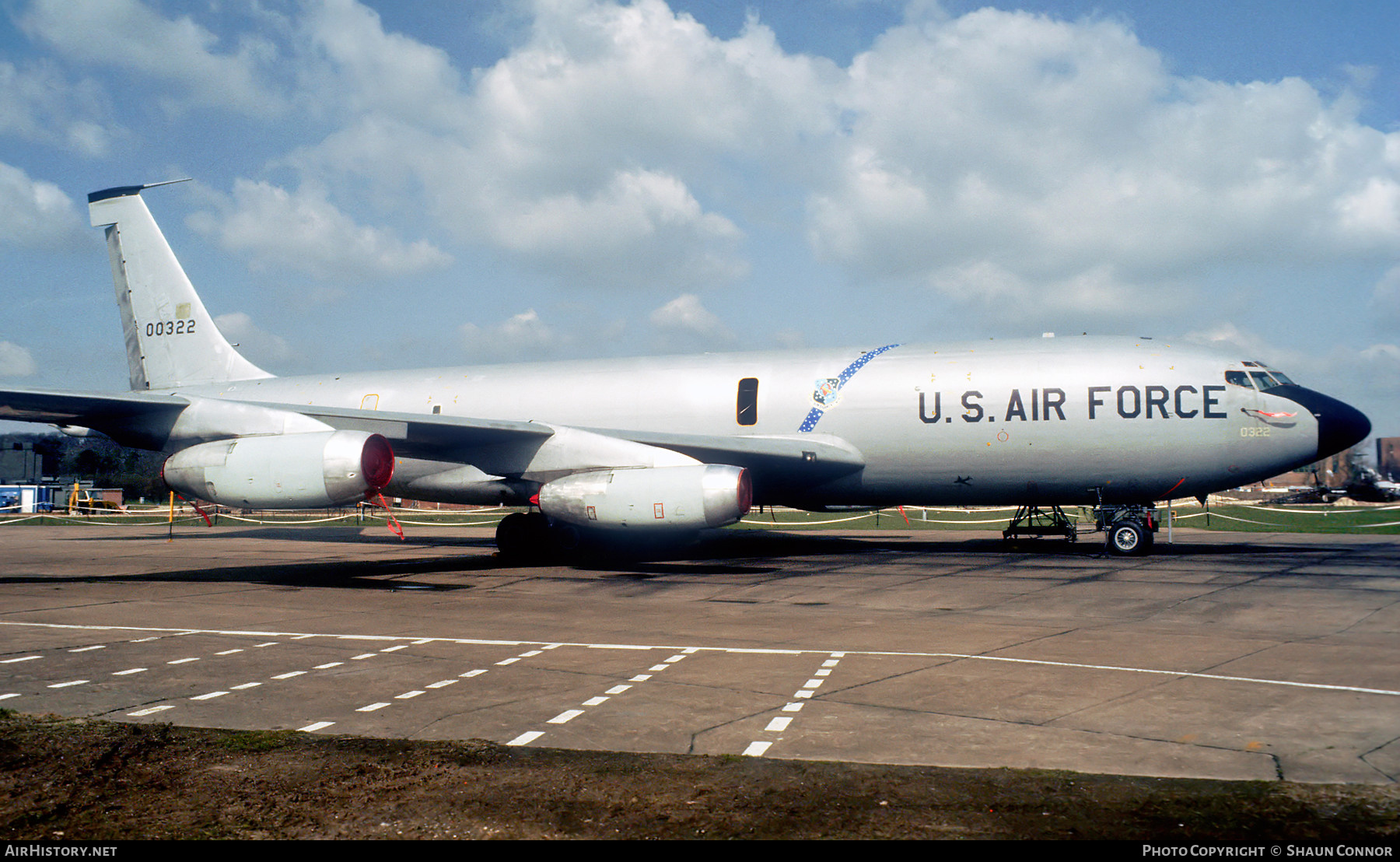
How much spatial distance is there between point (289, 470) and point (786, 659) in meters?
10.1

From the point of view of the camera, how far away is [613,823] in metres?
4.08

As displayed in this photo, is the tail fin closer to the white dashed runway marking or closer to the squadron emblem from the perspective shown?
the squadron emblem

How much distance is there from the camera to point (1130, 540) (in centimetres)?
1819

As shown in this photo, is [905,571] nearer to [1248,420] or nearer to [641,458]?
[641,458]

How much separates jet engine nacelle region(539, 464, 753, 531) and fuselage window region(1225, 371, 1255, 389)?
9.63 metres

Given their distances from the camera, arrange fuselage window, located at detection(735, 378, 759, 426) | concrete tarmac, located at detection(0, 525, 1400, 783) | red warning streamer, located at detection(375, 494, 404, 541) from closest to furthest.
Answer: concrete tarmac, located at detection(0, 525, 1400, 783)
fuselage window, located at detection(735, 378, 759, 426)
red warning streamer, located at detection(375, 494, 404, 541)

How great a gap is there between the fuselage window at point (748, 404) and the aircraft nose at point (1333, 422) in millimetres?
10086

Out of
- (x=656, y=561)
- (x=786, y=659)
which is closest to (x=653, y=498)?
(x=656, y=561)

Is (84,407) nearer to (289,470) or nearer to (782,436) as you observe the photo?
(289,470)

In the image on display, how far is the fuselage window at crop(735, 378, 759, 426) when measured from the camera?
65.1ft

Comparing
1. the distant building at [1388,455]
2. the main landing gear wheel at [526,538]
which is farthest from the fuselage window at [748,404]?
the distant building at [1388,455]

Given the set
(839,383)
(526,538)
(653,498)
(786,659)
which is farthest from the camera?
(526,538)

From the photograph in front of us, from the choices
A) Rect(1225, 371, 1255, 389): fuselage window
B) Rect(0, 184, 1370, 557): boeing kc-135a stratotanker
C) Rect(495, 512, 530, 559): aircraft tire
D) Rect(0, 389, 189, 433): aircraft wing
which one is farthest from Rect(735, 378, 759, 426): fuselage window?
Rect(0, 389, 189, 433): aircraft wing

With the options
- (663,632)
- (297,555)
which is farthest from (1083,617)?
(297,555)
